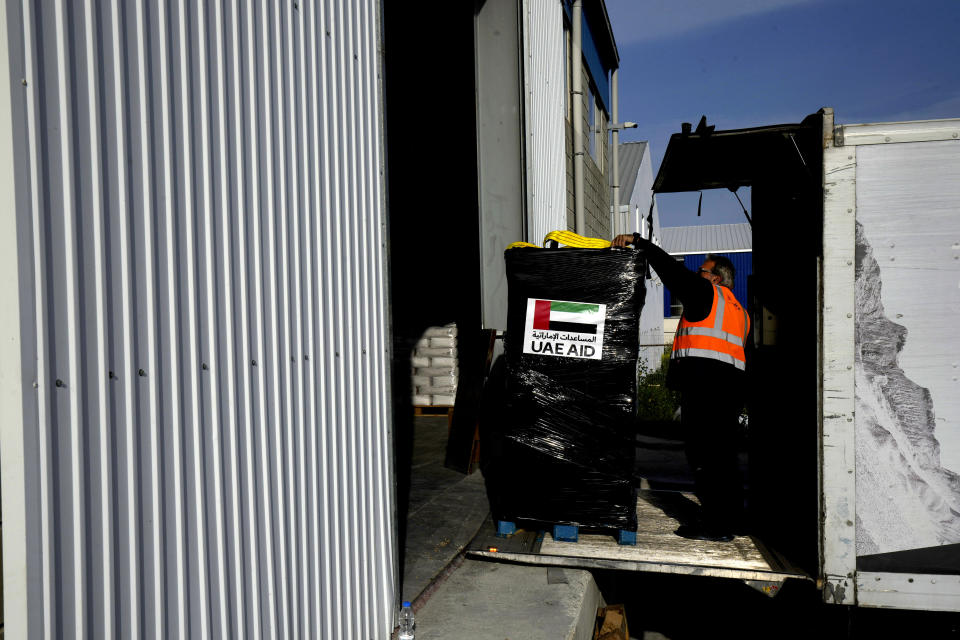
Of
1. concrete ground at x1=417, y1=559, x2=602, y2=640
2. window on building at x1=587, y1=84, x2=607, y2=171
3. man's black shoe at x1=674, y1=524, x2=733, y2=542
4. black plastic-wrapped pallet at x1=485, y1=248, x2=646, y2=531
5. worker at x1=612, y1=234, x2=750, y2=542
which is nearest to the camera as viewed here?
concrete ground at x1=417, y1=559, x2=602, y2=640

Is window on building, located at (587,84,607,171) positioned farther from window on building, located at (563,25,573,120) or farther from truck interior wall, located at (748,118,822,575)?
truck interior wall, located at (748,118,822,575)

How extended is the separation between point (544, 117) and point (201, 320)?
6.77m

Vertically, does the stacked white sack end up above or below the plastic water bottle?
above

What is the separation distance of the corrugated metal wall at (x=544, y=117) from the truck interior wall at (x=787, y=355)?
8.71 feet

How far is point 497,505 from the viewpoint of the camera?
480cm

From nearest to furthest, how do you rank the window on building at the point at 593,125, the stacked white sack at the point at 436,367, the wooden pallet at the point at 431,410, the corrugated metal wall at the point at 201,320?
1. the corrugated metal wall at the point at 201,320
2. the stacked white sack at the point at 436,367
3. the wooden pallet at the point at 431,410
4. the window on building at the point at 593,125

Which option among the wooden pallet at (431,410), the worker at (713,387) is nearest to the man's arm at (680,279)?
the worker at (713,387)

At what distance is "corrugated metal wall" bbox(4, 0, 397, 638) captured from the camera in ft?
5.50

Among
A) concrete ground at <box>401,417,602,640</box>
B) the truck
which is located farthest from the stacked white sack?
the truck

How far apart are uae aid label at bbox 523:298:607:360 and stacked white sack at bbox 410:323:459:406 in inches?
184

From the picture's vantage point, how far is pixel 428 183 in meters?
9.50

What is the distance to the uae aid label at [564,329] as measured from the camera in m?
4.45

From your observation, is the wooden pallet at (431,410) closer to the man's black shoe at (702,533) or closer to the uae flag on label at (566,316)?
the man's black shoe at (702,533)

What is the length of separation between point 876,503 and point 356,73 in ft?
11.1
